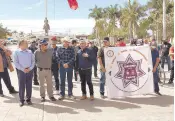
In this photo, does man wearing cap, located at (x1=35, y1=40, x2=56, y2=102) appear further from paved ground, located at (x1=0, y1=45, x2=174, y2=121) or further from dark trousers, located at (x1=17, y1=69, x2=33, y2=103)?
paved ground, located at (x1=0, y1=45, x2=174, y2=121)

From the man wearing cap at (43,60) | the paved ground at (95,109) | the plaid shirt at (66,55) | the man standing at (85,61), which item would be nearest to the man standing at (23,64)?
the man wearing cap at (43,60)

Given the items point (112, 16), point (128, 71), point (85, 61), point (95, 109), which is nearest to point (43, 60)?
point (85, 61)

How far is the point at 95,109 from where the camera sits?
7.31 meters

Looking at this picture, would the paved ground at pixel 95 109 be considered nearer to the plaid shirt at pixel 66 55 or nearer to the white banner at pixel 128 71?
the white banner at pixel 128 71

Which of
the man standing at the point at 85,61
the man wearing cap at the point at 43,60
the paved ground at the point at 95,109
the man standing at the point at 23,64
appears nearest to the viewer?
the paved ground at the point at 95,109

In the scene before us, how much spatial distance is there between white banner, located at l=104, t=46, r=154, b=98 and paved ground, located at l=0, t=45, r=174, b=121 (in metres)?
0.25

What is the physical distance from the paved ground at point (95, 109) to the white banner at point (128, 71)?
25 centimetres

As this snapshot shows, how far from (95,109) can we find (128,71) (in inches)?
70.4

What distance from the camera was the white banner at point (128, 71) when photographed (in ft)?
27.7

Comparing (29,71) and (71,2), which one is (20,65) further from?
(71,2)

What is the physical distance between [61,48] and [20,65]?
1215 millimetres

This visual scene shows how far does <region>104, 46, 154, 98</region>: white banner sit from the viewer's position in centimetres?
845

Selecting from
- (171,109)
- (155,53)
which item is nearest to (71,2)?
(155,53)

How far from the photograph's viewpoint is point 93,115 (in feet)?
22.1
